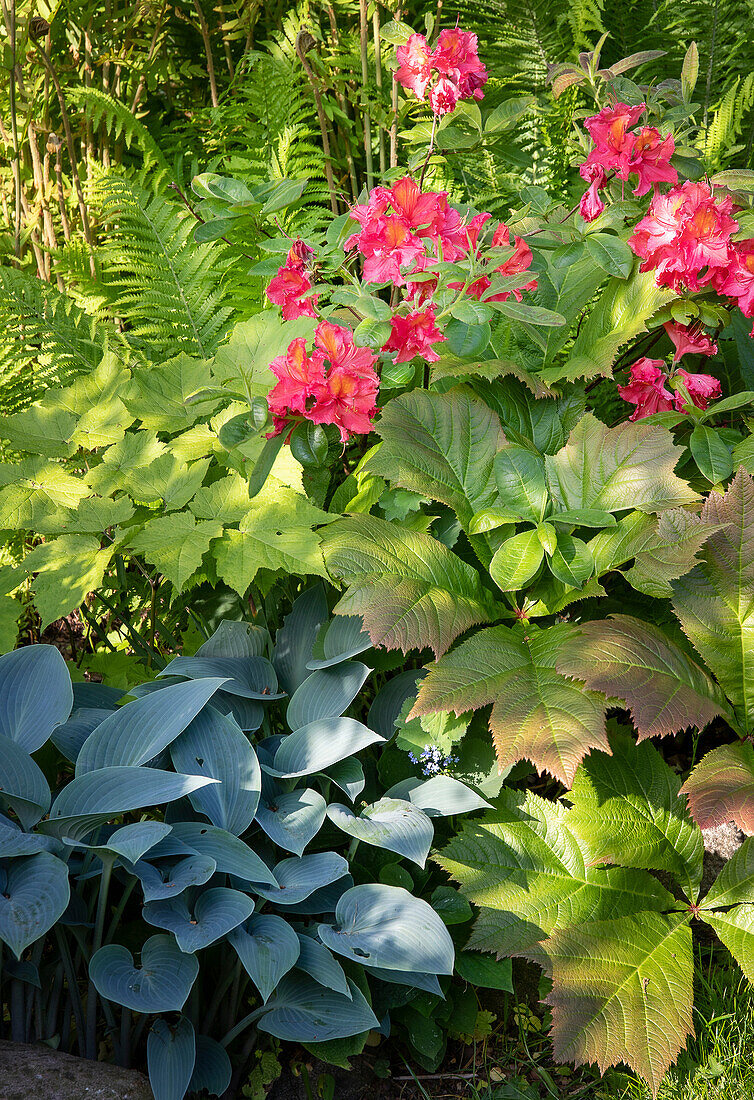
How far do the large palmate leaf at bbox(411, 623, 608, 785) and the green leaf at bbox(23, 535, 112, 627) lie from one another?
639 mm

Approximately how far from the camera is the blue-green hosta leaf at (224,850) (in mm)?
1228

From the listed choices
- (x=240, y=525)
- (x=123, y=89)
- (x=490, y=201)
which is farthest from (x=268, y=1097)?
(x=123, y=89)

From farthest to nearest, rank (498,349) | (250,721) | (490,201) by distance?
(490,201) → (498,349) → (250,721)

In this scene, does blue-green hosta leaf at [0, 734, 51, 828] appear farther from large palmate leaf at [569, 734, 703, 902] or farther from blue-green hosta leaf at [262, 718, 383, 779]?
large palmate leaf at [569, 734, 703, 902]

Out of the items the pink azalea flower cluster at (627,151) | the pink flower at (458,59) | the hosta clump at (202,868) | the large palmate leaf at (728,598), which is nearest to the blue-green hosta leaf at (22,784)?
the hosta clump at (202,868)

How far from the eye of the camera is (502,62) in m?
3.22

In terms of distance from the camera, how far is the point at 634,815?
1441 millimetres

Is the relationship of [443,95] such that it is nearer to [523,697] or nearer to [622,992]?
[523,697]

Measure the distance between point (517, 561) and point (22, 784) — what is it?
0.87 metres

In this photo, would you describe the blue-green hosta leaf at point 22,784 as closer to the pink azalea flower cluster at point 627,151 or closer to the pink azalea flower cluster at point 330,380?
the pink azalea flower cluster at point 330,380

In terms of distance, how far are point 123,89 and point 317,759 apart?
2792mm

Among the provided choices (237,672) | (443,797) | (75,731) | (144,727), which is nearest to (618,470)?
(443,797)

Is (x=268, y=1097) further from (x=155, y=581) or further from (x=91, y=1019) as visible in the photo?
(x=155, y=581)

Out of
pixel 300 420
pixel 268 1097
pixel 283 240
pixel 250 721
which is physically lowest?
pixel 268 1097
